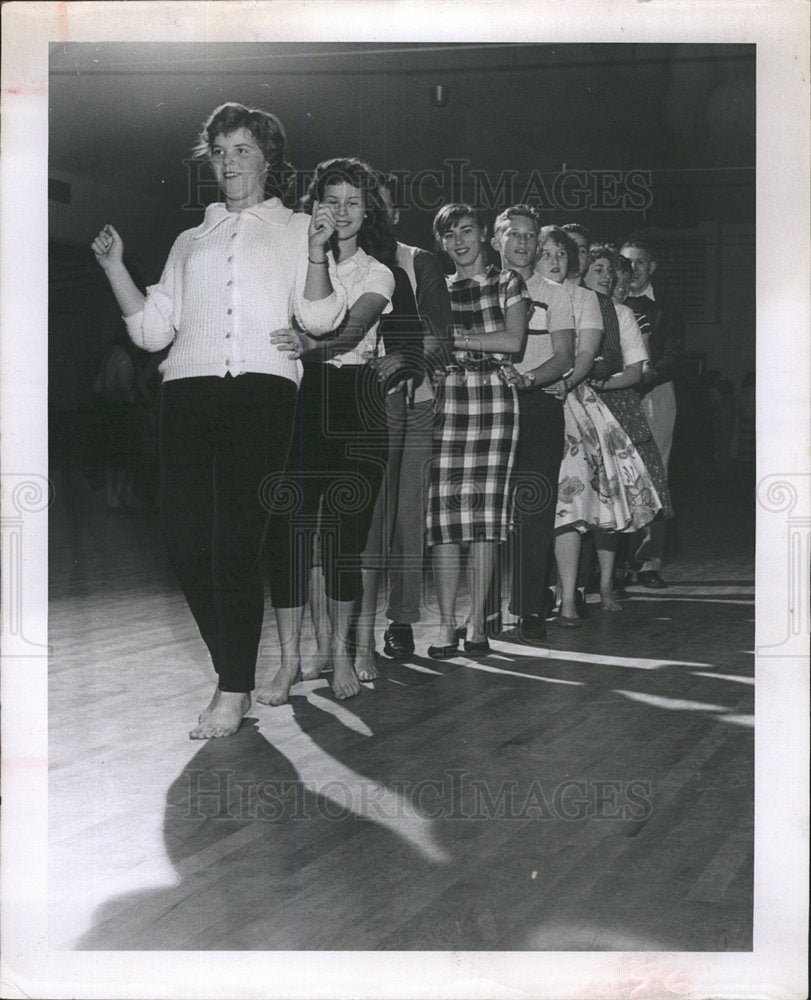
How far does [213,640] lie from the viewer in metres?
2.90

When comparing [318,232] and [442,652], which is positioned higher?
[318,232]

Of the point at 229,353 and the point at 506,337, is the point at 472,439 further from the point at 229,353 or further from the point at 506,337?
the point at 229,353

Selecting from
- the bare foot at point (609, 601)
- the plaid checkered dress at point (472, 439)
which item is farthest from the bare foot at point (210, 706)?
the bare foot at point (609, 601)

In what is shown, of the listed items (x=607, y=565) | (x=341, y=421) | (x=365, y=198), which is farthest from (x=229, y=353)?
(x=607, y=565)

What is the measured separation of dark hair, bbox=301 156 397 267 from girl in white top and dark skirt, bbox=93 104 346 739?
0.05 m

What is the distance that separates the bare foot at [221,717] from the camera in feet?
9.36

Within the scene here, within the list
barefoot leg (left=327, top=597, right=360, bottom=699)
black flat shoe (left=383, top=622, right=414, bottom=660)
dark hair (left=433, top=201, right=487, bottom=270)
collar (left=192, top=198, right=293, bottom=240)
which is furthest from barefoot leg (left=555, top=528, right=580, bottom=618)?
collar (left=192, top=198, right=293, bottom=240)

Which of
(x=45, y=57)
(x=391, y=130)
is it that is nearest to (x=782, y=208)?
(x=391, y=130)

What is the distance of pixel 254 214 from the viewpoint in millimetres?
2834

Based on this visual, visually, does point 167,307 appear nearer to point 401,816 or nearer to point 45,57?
point 45,57

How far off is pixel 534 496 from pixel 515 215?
65cm

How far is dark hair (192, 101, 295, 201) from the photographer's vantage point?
278cm

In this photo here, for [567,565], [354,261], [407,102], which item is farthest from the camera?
[567,565]

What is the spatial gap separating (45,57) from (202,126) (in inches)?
14.5
